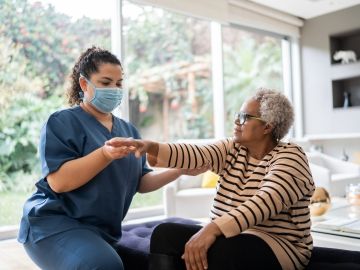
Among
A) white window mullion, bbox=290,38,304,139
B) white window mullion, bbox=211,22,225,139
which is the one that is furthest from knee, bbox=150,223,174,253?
white window mullion, bbox=290,38,304,139

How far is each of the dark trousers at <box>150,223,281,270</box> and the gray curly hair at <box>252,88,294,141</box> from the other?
1.43 ft

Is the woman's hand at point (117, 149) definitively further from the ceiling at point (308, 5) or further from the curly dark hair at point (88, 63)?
the ceiling at point (308, 5)

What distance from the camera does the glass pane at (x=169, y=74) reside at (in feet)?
17.1

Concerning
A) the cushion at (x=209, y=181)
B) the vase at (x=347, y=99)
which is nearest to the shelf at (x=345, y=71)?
the vase at (x=347, y=99)

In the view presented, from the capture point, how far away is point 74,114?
1.67 m

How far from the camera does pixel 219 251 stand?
3.93 feet

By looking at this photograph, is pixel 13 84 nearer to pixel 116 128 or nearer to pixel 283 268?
pixel 116 128

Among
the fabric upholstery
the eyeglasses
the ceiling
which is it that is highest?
the ceiling

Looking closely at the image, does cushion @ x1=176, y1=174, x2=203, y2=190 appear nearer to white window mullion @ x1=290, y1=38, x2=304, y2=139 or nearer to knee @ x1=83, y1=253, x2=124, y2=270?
knee @ x1=83, y1=253, x2=124, y2=270

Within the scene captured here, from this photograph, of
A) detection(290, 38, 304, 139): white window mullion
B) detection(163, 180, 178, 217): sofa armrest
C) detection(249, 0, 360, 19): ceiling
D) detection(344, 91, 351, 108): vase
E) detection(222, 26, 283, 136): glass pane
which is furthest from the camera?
detection(222, 26, 283, 136): glass pane

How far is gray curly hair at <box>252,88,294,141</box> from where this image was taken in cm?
147

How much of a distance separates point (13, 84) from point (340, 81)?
14.2ft

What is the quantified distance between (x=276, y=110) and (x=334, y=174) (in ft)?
12.5

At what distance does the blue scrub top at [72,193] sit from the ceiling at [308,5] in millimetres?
3894
